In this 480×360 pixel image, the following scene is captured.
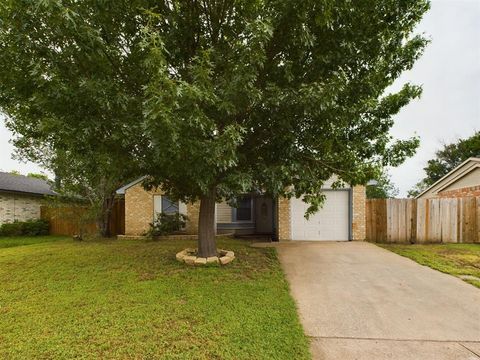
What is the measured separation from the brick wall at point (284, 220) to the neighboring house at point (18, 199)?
1318 centimetres

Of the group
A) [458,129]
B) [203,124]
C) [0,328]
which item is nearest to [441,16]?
[203,124]

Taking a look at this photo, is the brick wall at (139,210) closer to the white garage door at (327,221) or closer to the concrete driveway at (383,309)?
the white garage door at (327,221)

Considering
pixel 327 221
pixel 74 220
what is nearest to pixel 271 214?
pixel 327 221

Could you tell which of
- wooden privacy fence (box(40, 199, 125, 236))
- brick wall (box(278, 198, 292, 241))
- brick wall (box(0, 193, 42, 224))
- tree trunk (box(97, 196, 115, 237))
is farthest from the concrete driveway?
brick wall (box(0, 193, 42, 224))

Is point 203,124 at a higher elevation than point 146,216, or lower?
higher

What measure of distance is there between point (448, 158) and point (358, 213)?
1168 inches

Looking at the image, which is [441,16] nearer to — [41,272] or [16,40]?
[16,40]

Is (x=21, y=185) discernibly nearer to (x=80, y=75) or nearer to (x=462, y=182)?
(x=80, y=75)

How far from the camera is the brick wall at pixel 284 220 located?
11391 millimetres

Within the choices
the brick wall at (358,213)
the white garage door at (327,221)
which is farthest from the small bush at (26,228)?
the brick wall at (358,213)

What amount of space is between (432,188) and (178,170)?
18961 millimetres

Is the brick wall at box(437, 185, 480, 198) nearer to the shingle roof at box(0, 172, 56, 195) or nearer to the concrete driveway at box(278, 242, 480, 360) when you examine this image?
the concrete driveway at box(278, 242, 480, 360)

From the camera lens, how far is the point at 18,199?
16422 mm

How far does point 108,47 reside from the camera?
5.22 m
